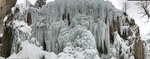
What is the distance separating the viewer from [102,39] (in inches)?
494

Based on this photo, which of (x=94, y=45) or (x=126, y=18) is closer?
(x=94, y=45)

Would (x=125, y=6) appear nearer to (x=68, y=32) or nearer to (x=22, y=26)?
(x=68, y=32)

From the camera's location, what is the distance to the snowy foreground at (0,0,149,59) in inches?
457

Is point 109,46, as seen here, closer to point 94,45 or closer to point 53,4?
point 94,45

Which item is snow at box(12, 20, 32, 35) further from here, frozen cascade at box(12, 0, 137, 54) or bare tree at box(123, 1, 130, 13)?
bare tree at box(123, 1, 130, 13)

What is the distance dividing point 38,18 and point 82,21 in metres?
2.22

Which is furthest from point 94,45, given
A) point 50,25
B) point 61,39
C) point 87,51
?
point 50,25

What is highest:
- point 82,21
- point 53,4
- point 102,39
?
point 53,4

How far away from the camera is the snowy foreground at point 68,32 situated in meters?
11.6

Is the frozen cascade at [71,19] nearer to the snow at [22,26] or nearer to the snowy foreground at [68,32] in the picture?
the snowy foreground at [68,32]

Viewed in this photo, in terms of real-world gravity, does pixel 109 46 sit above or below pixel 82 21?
below

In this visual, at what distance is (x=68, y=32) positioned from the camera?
11.9m

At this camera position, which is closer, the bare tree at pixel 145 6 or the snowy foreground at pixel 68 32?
the snowy foreground at pixel 68 32

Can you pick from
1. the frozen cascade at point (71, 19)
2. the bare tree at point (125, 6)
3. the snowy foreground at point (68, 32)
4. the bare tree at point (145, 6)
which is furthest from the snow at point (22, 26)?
the bare tree at point (125, 6)
